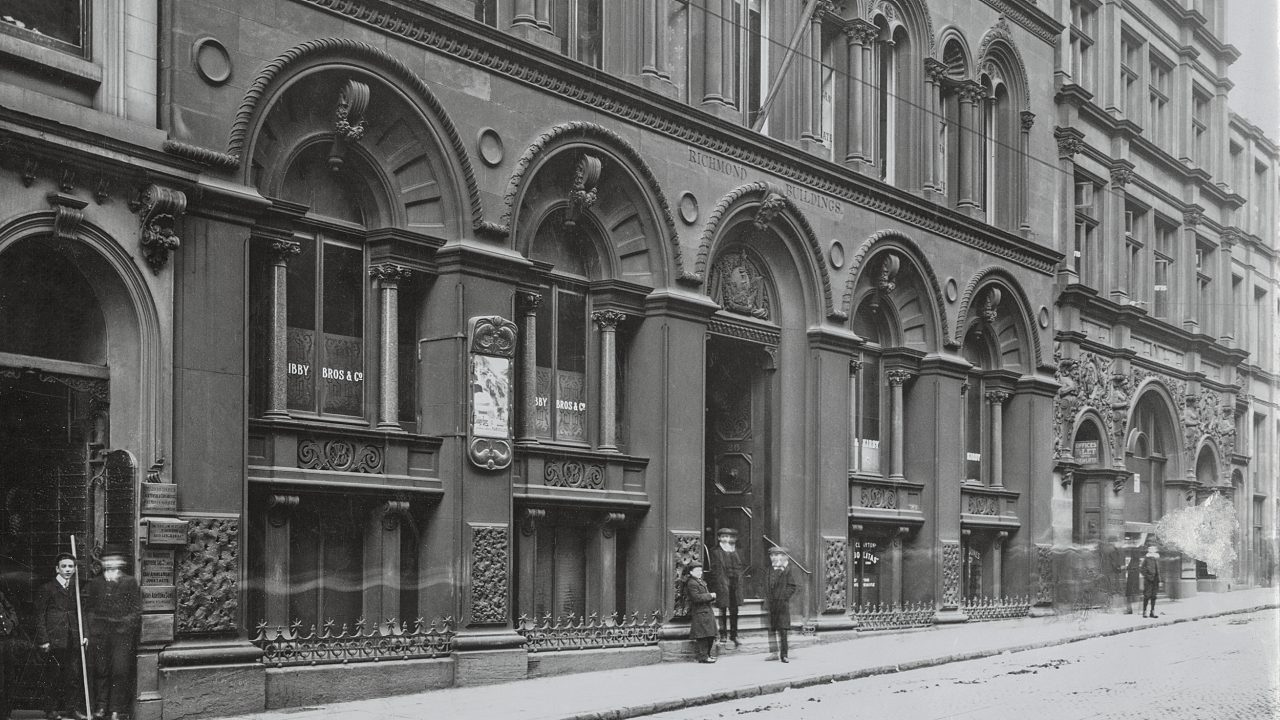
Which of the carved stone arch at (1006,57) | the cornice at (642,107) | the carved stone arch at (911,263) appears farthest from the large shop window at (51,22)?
the carved stone arch at (1006,57)

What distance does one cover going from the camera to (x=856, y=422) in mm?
29266

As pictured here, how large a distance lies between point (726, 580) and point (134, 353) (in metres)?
11.6

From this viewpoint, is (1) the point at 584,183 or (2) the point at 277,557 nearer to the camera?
(2) the point at 277,557

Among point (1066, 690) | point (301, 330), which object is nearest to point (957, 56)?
point (1066, 690)

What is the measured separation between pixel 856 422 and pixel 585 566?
939cm

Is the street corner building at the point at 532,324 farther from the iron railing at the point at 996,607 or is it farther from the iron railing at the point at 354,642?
the iron railing at the point at 996,607

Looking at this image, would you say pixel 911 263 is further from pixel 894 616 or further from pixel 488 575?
pixel 488 575

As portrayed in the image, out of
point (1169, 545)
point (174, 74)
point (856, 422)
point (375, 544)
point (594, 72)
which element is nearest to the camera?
point (174, 74)

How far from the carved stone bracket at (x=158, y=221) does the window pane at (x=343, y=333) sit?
3.30 meters

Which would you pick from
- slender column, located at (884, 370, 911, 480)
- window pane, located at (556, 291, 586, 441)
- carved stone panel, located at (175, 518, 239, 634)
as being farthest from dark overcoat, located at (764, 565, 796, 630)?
carved stone panel, located at (175, 518, 239, 634)

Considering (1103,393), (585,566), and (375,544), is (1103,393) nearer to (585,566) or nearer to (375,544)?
(585,566)

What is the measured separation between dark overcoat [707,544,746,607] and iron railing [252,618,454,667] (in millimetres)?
6299

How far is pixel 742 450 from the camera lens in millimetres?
26547

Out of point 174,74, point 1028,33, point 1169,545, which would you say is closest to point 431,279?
point 174,74
